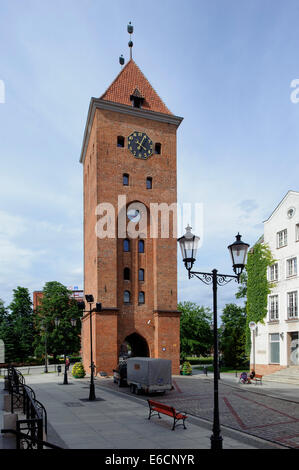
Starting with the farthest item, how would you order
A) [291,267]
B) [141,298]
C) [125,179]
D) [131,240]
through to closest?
[125,179] → [131,240] → [141,298] → [291,267]

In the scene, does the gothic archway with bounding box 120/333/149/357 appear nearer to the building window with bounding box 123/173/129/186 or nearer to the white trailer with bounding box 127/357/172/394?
the white trailer with bounding box 127/357/172/394

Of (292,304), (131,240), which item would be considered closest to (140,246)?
(131,240)

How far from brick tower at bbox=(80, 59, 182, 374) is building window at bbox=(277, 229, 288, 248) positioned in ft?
30.1

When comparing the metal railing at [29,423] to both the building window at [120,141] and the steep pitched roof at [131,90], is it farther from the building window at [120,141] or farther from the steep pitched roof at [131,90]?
the steep pitched roof at [131,90]

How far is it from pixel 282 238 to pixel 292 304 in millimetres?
5735

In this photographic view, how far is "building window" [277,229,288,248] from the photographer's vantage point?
35.3m

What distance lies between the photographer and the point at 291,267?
34.4 m

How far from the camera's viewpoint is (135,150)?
127ft

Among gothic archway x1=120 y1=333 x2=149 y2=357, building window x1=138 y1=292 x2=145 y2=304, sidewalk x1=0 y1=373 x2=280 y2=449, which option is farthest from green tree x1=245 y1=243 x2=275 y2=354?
sidewalk x1=0 y1=373 x2=280 y2=449

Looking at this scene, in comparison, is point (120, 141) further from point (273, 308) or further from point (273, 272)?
point (273, 308)

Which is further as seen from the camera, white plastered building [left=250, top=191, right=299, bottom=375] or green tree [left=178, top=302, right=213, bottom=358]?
green tree [left=178, top=302, right=213, bottom=358]

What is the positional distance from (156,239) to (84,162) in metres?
15.4
